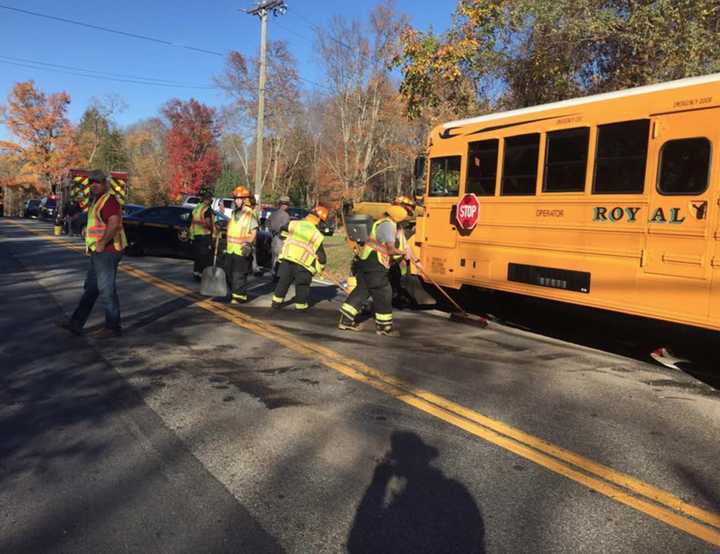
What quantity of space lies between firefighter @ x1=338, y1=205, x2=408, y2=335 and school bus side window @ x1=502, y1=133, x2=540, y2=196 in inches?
62.6

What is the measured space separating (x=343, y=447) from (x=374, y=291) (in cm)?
394

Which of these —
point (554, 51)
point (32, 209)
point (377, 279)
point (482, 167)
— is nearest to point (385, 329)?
point (377, 279)

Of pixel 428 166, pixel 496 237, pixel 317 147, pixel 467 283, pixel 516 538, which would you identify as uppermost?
pixel 317 147

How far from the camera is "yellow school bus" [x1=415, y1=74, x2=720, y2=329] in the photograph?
6.01m

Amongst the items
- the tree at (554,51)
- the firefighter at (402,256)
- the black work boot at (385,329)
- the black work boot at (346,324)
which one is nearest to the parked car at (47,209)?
the tree at (554,51)

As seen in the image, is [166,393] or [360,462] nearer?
[360,462]

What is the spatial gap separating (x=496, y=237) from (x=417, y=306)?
2708mm

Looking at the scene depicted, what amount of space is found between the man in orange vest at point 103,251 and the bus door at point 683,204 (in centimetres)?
560

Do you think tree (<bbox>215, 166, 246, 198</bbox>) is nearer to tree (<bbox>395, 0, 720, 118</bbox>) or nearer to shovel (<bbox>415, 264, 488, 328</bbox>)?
tree (<bbox>395, 0, 720, 118</bbox>)

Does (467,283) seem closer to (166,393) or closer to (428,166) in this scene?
(428,166)

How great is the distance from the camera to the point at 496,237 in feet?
27.4

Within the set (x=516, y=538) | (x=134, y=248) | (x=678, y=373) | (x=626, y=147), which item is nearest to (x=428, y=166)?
(x=626, y=147)

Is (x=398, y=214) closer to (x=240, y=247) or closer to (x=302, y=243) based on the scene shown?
(x=302, y=243)

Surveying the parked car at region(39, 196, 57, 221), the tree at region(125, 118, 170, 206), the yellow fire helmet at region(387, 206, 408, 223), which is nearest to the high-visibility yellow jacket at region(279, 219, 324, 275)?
the yellow fire helmet at region(387, 206, 408, 223)
